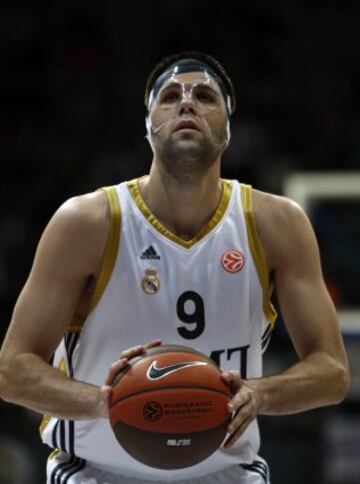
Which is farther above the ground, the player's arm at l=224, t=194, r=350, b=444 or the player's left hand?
the player's arm at l=224, t=194, r=350, b=444

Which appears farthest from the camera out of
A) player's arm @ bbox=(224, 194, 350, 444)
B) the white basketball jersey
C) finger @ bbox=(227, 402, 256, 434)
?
the white basketball jersey

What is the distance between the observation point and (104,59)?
11.1m

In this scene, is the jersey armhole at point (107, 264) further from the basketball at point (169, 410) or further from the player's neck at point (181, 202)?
the basketball at point (169, 410)

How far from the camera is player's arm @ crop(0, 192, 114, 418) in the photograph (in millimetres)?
4031

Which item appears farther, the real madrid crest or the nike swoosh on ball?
the real madrid crest

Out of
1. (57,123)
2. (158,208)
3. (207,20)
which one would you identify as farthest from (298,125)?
(158,208)

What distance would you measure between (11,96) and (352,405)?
14.5 ft

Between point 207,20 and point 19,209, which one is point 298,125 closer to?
point 207,20

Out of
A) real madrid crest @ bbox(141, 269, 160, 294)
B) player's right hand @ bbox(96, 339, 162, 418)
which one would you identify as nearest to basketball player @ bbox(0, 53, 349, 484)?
real madrid crest @ bbox(141, 269, 160, 294)

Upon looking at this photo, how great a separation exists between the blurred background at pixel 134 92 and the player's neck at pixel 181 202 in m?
4.99

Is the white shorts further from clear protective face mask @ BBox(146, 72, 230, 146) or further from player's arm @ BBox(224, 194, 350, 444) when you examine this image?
clear protective face mask @ BBox(146, 72, 230, 146)

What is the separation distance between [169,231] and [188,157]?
1.05ft

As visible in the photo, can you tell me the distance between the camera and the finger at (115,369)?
12.3ft

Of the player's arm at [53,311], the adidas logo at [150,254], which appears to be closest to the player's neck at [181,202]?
the adidas logo at [150,254]
